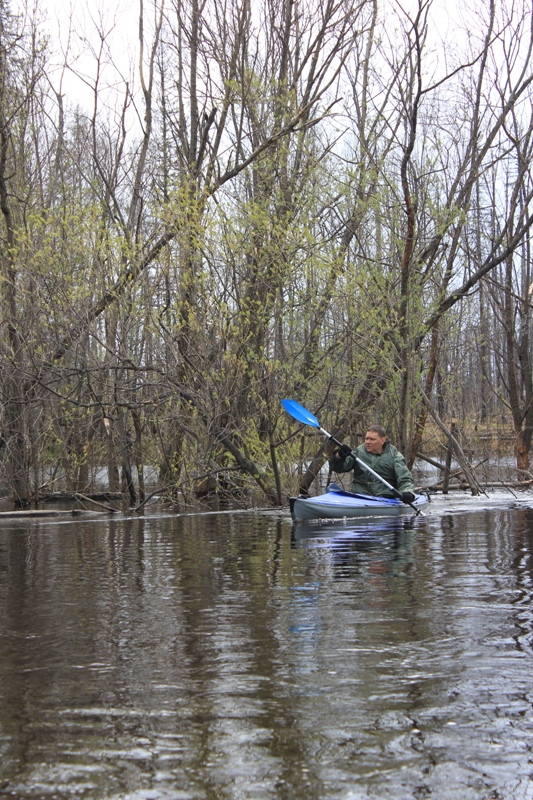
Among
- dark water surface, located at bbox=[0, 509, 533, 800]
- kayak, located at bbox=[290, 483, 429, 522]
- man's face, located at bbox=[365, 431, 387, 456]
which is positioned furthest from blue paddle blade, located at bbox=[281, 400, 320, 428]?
dark water surface, located at bbox=[0, 509, 533, 800]

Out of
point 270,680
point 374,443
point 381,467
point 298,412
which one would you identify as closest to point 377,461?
point 381,467

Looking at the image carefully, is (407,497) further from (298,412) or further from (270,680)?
(270,680)

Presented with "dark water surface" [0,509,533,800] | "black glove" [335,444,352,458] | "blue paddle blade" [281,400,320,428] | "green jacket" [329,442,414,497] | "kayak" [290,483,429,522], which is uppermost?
"blue paddle blade" [281,400,320,428]

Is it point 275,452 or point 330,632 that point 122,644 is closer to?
point 330,632

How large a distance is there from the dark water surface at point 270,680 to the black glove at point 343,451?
4.05 meters

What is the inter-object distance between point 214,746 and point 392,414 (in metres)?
11.2

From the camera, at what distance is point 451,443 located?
14625 mm

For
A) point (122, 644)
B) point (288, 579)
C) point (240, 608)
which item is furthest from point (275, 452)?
point (122, 644)

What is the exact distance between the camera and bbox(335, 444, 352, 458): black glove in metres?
11.3

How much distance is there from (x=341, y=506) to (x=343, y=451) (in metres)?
1.10

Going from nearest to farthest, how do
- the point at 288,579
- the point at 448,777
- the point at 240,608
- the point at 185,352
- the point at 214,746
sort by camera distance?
the point at 448,777
the point at 214,746
the point at 240,608
the point at 288,579
the point at 185,352

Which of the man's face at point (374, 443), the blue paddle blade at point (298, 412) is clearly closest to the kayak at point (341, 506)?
the man's face at point (374, 443)

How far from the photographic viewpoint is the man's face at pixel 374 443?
1155cm

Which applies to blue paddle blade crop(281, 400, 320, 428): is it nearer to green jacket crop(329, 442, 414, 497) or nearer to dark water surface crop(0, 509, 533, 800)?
green jacket crop(329, 442, 414, 497)
